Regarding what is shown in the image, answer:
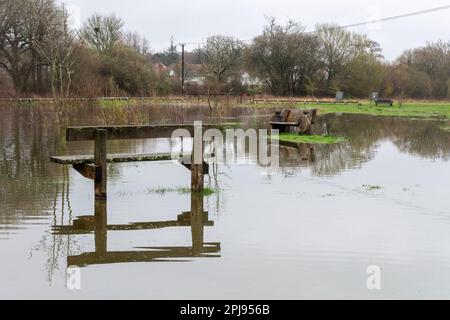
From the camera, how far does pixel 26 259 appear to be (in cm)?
690

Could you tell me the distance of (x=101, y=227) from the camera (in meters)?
8.41

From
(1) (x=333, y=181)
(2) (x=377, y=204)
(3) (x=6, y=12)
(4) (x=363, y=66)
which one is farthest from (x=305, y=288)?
(4) (x=363, y=66)

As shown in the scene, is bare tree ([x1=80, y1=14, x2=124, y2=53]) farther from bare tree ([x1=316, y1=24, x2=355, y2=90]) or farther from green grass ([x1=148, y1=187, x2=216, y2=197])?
green grass ([x1=148, y1=187, x2=216, y2=197])

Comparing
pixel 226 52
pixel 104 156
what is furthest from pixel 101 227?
pixel 226 52

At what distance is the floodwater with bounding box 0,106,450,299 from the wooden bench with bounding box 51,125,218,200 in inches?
15.1

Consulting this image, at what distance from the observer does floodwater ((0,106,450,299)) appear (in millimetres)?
6164

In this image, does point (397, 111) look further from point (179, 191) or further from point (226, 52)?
point (179, 191)

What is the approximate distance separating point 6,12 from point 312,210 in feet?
162

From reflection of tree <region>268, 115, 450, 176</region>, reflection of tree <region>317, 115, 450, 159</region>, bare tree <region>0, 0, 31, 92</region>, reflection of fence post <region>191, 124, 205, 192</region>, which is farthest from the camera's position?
bare tree <region>0, 0, 31, 92</region>

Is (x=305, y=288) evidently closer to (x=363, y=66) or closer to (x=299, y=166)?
(x=299, y=166)

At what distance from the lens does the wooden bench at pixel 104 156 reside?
9852mm

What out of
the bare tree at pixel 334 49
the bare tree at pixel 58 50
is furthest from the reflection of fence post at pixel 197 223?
the bare tree at pixel 334 49

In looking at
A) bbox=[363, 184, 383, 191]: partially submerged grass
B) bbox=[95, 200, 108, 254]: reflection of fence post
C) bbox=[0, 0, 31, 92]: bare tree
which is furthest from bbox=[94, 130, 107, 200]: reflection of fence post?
bbox=[0, 0, 31, 92]: bare tree

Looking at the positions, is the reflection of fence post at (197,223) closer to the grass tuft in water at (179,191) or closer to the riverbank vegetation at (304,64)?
the grass tuft in water at (179,191)
